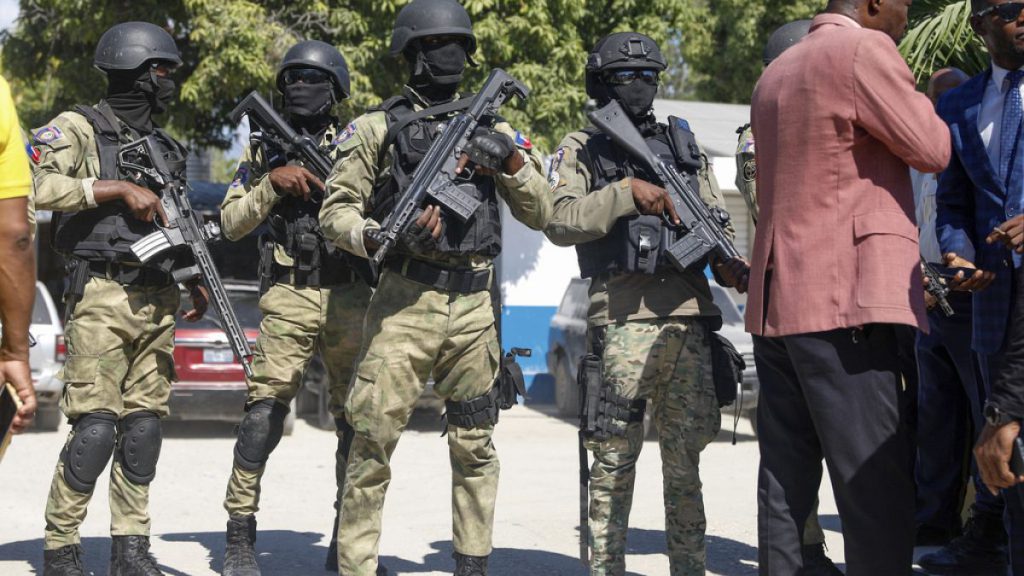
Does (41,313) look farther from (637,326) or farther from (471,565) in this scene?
(637,326)

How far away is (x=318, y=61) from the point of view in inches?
221

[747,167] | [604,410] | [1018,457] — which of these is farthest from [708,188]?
[1018,457]

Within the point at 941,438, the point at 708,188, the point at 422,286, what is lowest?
the point at 941,438

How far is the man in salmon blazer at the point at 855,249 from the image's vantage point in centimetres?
340

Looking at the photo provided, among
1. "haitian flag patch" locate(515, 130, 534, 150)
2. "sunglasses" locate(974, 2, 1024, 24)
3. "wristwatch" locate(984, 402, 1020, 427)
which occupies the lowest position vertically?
"wristwatch" locate(984, 402, 1020, 427)

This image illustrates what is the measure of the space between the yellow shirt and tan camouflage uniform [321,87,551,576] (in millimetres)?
1475

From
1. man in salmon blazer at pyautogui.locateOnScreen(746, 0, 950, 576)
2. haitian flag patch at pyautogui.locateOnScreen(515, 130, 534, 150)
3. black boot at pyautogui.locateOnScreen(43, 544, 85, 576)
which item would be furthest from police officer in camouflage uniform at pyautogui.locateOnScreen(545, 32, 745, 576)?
black boot at pyautogui.locateOnScreen(43, 544, 85, 576)

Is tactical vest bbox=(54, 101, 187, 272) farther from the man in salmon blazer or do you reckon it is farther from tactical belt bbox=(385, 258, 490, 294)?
the man in salmon blazer

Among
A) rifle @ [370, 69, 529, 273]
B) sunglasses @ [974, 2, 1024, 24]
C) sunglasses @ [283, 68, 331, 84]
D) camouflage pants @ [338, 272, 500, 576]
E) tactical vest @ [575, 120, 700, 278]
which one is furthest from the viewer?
sunglasses @ [283, 68, 331, 84]

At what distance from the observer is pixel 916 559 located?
5879 millimetres

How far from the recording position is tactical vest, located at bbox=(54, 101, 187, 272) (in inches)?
209

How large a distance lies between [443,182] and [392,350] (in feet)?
2.15

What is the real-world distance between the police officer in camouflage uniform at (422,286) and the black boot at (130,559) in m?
1.06

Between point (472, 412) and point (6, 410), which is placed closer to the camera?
point (6, 410)
